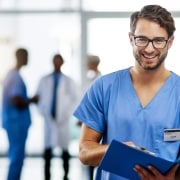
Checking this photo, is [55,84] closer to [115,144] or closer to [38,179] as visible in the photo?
[38,179]

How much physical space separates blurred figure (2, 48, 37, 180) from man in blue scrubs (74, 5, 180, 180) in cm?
232

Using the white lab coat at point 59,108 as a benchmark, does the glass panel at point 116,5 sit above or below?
above

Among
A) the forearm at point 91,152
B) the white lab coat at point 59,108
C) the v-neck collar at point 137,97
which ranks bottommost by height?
the white lab coat at point 59,108

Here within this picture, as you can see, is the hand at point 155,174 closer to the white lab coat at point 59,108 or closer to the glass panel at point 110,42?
the white lab coat at point 59,108

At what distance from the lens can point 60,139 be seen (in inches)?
166

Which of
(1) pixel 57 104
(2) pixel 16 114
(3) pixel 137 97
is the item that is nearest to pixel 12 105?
(2) pixel 16 114

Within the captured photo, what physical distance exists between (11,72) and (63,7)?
167 cm

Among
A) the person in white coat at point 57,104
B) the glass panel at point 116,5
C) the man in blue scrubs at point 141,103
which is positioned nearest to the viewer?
the man in blue scrubs at point 141,103

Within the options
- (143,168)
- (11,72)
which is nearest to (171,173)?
(143,168)

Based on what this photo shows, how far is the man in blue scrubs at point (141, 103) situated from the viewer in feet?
4.58

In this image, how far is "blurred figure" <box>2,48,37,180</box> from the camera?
3824mm

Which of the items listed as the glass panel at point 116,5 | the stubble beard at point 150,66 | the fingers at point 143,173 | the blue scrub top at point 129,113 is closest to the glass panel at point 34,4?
the glass panel at point 116,5

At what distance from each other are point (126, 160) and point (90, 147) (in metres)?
0.15

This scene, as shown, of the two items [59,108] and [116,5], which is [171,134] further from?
[116,5]
